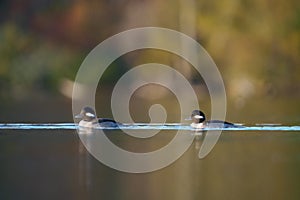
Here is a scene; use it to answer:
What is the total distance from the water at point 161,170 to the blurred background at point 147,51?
538 centimetres

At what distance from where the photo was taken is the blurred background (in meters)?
16.2

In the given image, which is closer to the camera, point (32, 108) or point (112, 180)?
point (112, 180)

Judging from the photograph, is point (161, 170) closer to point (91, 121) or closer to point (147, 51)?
point (91, 121)

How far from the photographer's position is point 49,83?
1662 centimetres

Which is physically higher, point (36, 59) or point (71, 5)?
point (71, 5)

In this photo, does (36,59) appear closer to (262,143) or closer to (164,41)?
(164,41)

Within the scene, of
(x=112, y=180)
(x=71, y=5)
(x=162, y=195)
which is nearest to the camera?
(x=162, y=195)

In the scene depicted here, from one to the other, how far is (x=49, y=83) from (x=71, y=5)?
6.80ft

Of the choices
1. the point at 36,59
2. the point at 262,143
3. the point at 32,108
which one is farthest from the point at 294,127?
the point at 36,59

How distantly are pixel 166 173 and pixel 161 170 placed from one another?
0.17 meters

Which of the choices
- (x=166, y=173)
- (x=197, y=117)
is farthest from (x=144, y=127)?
(x=166, y=173)

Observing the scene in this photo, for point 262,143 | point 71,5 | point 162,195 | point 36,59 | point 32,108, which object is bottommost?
point 162,195

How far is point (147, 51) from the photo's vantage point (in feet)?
56.5

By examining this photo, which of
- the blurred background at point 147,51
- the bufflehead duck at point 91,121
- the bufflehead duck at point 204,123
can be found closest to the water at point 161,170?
the bufflehead duck at point 204,123
